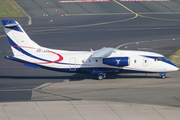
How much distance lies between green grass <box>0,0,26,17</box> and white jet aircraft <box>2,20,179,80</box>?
42.0 metres

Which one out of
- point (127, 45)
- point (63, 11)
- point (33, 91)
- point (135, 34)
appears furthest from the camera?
point (63, 11)

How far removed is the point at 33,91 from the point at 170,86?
40.9ft

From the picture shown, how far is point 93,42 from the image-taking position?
49.3 metres

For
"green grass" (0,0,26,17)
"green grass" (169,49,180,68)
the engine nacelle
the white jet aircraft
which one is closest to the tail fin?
the white jet aircraft

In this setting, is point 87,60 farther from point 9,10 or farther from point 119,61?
point 9,10

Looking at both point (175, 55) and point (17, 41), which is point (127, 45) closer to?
point (175, 55)

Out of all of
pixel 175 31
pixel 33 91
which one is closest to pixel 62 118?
pixel 33 91

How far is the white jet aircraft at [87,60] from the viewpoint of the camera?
2984 centimetres

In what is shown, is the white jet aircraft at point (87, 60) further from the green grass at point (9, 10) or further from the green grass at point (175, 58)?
the green grass at point (9, 10)

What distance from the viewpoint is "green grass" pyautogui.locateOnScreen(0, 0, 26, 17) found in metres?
70.4

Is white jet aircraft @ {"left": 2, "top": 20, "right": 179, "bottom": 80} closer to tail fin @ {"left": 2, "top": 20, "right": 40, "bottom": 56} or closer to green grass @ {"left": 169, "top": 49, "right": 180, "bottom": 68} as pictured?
tail fin @ {"left": 2, "top": 20, "right": 40, "bottom": 56}

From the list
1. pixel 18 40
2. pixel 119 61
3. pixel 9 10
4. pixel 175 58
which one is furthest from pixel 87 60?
pixel 9 10

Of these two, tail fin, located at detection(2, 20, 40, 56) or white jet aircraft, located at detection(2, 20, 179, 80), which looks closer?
white jet aircraft, located at detection(2, 20, 179, 80)

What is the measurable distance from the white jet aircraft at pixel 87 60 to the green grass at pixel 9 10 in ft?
138
